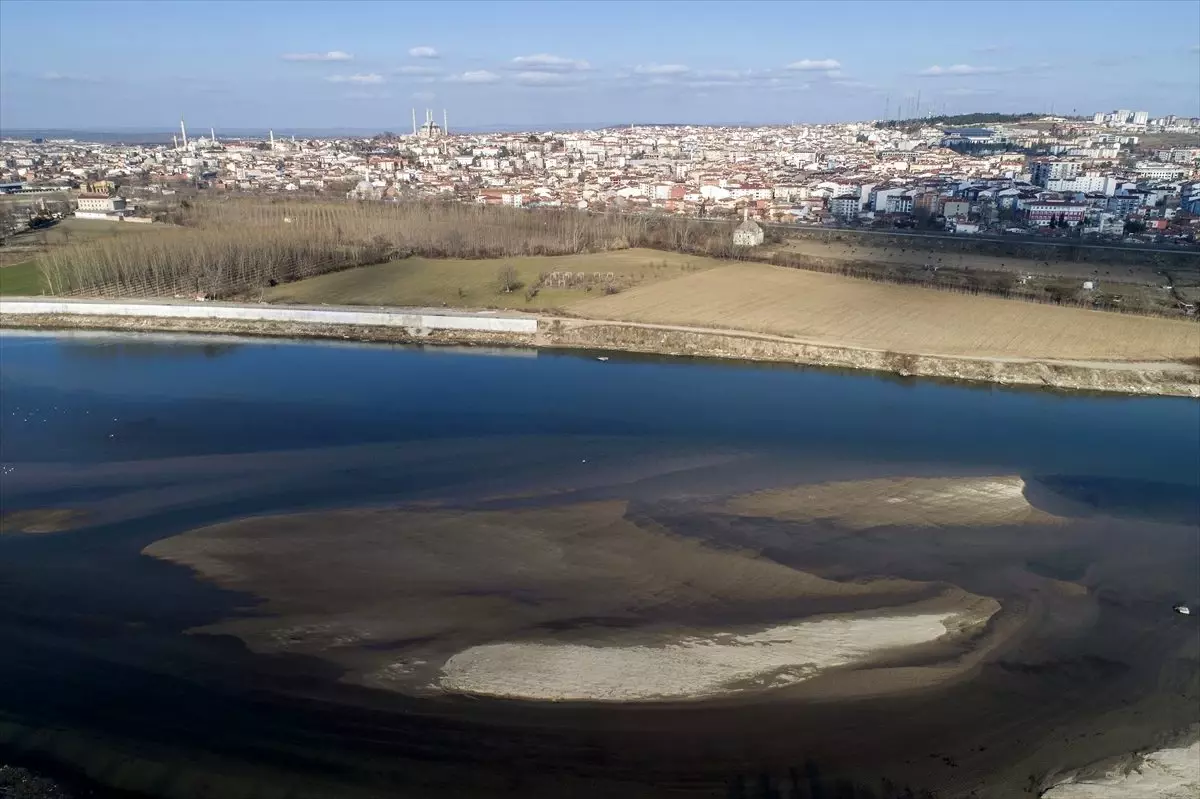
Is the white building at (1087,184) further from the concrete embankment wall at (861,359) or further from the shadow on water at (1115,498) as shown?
the shadow on water at (1115,498)

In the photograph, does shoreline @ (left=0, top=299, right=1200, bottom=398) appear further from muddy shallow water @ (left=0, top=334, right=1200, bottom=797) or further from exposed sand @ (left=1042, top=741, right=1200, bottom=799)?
exposed sand @ (left=1042, top=741, right=1200, bottom=799)

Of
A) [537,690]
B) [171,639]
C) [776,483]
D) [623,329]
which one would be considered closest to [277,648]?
[171,639]

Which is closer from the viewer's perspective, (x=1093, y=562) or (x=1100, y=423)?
(x=1093, y=562)

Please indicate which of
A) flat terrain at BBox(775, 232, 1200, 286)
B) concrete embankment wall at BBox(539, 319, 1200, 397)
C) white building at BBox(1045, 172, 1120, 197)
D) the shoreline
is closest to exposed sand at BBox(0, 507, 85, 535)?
the shoreline

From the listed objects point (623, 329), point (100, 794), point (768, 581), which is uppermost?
point (623, 329)

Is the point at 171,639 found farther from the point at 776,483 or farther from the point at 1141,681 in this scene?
the point at 1141,681

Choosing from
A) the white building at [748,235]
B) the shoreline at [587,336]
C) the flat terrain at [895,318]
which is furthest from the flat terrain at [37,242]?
the white building at [748,235]
